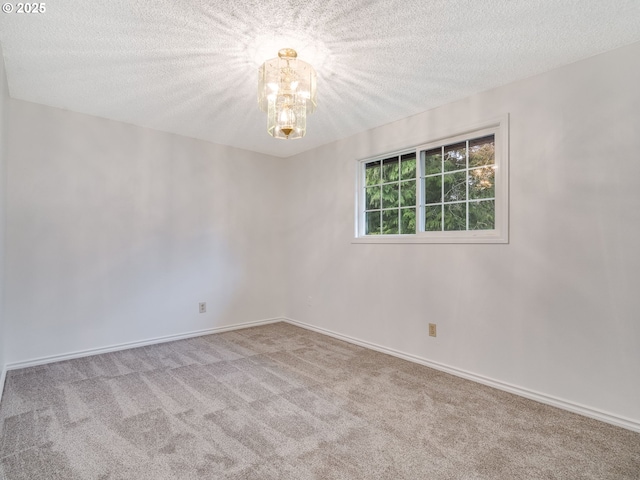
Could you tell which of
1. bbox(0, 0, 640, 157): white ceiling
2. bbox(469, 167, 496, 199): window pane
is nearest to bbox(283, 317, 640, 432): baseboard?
bbox(469, 167, 496, 199): window pane

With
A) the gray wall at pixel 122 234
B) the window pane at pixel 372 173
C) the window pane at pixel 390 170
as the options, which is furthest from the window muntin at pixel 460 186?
the gray wall at pixel 122 234

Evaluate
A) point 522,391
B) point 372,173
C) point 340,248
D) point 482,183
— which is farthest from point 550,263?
point 340,248

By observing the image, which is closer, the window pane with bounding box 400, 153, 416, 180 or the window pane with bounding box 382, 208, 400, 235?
the window pane with bounding box 400, 153, 416, 180

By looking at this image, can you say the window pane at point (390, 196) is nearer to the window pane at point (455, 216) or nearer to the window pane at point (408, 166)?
the window pane at point (408, 166)

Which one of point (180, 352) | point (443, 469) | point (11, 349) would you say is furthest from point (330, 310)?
Answer: point (11, 349)

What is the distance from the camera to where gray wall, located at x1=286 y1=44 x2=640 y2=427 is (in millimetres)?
2053

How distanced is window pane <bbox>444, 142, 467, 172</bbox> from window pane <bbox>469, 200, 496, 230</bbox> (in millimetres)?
371

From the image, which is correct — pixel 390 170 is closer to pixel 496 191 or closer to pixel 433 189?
pixel 433 189

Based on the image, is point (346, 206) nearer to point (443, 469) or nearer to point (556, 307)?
point (556, 307)

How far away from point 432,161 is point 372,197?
31.2 inches

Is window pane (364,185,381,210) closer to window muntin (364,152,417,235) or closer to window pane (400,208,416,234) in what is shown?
window muntin (364,152,417,235)

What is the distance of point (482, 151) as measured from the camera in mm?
2807

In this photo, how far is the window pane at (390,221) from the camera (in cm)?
347

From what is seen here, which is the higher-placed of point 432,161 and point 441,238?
point 432,161
